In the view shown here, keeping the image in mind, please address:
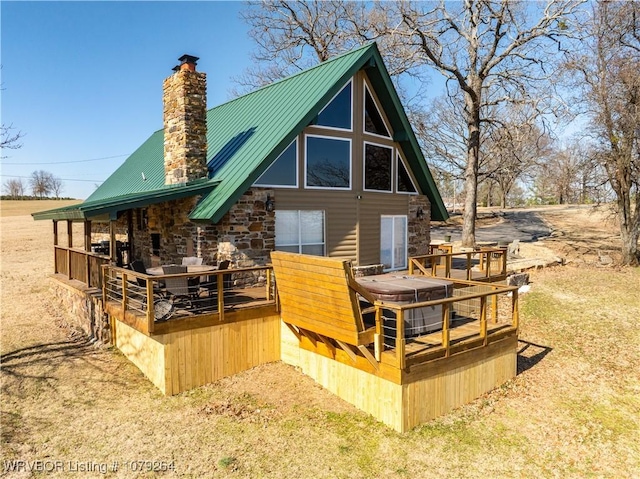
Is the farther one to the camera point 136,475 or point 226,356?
point 226,356

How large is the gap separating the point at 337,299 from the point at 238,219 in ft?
14.1

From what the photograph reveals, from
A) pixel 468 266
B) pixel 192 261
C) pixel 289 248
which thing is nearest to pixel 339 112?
pixel 289 248

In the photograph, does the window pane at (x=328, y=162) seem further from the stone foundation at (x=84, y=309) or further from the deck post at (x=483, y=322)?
the stone foundation at (x=84, y=309)

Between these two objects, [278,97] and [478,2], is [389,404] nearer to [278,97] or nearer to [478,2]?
[278,97]

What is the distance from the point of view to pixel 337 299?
22.3ft

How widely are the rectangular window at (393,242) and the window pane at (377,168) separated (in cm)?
99

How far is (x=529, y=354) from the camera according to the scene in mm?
9906

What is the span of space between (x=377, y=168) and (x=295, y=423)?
802 centimetres

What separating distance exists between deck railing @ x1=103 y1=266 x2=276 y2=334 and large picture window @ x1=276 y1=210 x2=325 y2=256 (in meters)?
1.45

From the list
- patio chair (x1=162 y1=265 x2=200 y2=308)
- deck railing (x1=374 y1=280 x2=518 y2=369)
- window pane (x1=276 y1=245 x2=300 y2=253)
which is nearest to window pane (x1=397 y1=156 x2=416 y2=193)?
window pane (x1=276 y1=245 x2=300 y2=253)

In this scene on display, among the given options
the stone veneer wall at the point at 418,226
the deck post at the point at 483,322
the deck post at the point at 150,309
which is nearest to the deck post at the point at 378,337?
the deck post at the point at 483,322

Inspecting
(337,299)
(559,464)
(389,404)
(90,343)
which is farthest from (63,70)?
(559,464)

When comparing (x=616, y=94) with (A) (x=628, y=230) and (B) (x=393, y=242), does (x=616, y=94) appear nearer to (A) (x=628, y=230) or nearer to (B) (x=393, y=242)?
(A) (x=628, y=230)

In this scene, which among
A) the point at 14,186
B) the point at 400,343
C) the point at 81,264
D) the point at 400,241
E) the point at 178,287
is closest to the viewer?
the point at 400,343
